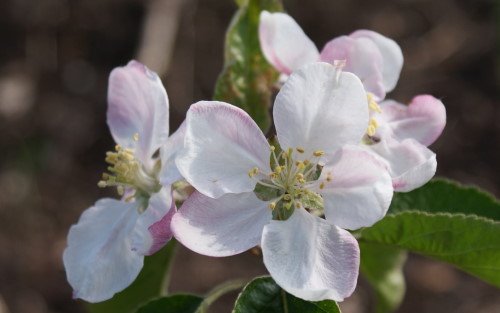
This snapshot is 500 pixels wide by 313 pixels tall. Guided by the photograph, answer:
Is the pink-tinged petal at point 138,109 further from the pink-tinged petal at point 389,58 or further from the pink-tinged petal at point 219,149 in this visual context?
the pink-tinged petal at point 389,58

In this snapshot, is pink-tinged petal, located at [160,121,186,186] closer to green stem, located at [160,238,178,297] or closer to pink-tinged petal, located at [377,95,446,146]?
green stem, located at [160,238,178,297]

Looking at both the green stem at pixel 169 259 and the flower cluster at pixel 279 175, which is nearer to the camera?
the flower cluster at pixel 279 175

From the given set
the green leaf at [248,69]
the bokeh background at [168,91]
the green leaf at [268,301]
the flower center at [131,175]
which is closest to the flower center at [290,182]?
the green leaf at [268,301]

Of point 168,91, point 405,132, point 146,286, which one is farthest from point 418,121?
point 168,91

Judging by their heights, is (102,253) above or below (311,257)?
below

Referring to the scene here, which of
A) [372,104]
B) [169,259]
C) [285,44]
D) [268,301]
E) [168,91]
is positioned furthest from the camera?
[168,91]

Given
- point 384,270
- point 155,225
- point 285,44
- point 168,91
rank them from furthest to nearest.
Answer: point 168,91
point 384,270
point 285,44
point 155,225

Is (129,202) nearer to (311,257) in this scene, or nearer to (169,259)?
(169,259)
